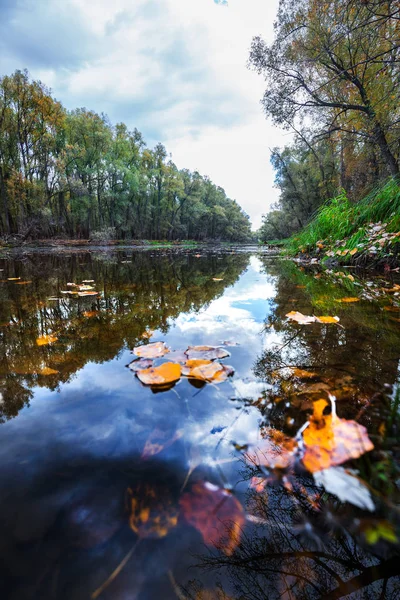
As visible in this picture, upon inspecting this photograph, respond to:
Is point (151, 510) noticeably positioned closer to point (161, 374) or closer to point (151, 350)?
point (161, 374)

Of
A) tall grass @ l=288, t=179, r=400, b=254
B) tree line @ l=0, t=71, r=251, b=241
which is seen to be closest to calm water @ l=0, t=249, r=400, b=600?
tall grass @ l=288, t=179, r=400, b=254

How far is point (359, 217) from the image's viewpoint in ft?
15.1

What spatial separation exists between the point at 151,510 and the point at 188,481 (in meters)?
0.09

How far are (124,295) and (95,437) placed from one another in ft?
6.61

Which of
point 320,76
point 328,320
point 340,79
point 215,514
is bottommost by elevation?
point 215,514

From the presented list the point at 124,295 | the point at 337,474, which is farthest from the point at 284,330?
the point at 124,295

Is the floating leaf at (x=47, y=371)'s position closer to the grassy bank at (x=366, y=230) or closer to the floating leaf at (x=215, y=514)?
the floating leaf at (x=215, y=514)

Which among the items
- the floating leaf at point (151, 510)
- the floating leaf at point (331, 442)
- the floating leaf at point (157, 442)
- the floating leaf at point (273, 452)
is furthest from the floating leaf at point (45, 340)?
the floating leaf at point (331, 442)

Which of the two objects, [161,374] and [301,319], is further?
[301,319]

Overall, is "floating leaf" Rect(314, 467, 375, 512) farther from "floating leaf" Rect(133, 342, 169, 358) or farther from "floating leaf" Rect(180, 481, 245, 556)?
"floating leaf" Rect(133, 342, 169, 358)

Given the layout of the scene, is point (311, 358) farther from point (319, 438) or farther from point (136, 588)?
point (136, 588)

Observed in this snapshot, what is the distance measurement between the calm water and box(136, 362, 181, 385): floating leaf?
1.5 inches

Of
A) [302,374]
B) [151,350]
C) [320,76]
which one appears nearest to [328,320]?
[302,374]

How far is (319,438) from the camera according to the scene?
0.65 metres
